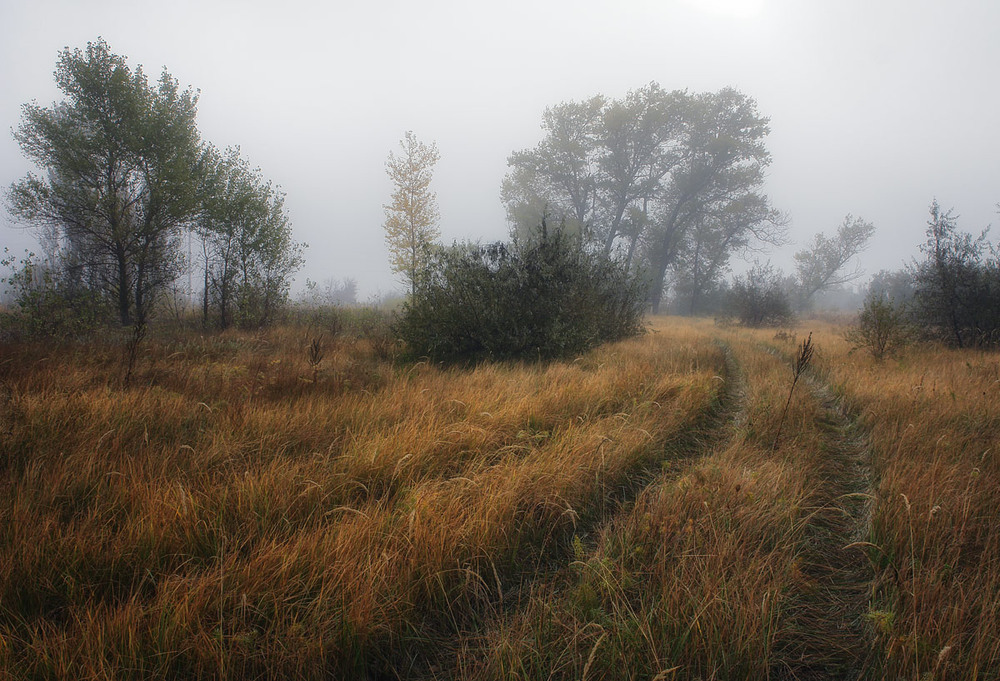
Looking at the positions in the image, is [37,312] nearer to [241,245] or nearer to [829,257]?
[241,245]

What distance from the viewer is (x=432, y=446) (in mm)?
3006

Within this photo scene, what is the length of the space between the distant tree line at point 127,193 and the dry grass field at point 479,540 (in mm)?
11022

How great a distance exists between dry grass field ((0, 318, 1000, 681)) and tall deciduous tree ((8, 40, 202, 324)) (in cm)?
1104

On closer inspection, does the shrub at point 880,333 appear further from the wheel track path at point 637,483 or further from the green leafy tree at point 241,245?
the green leafy tree at point 241,245

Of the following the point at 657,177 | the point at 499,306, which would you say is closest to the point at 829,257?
the point at 657,177

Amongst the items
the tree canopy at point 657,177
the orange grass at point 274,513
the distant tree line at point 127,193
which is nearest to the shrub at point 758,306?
the tree canopy at point 657,177

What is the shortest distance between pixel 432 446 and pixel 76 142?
→ 16.2m

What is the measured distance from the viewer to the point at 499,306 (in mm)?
7402

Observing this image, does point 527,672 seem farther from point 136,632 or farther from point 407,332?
point 407,332

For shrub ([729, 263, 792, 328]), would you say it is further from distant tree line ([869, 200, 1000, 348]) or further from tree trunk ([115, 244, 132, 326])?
tree trunk ([115, 244, 132, 326])

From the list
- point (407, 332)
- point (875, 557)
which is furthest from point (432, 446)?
point (407, 332)

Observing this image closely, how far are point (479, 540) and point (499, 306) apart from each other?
18.7ft

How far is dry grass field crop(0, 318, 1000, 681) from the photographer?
1.39 m

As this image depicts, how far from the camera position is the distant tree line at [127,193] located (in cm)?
1111
